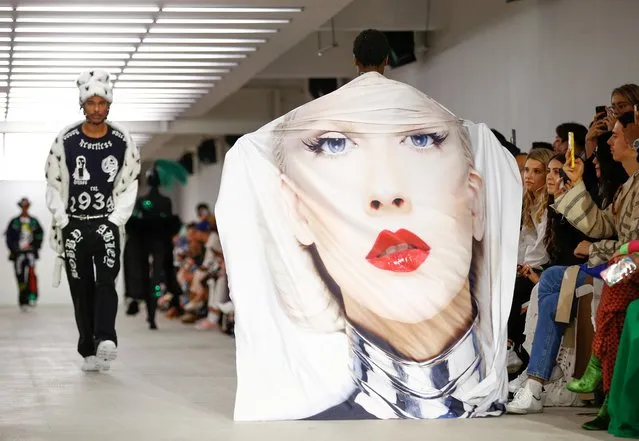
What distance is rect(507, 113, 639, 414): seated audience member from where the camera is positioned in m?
5.30

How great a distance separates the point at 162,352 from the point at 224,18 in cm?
279

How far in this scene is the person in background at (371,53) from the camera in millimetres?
5609

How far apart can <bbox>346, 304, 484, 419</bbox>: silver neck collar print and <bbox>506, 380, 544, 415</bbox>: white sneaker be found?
0.21 metres

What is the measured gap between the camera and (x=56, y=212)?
24.8ft

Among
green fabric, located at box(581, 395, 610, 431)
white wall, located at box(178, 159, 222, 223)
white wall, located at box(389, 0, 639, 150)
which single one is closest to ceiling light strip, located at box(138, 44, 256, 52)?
white wall, located at box(389, 0, 639, 150)

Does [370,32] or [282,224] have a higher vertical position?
[370,32]

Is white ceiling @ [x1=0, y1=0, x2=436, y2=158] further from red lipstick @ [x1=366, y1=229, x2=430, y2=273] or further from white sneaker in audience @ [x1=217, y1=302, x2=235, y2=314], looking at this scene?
red lipstick @ [x1=366, y1=229, x2=430, y2=273]

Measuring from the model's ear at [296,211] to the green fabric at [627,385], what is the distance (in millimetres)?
1320

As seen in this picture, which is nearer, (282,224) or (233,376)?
(282,224)

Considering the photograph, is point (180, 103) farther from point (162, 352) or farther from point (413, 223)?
point (413, 223)

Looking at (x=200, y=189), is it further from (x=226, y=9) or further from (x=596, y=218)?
(x=596, y=218)

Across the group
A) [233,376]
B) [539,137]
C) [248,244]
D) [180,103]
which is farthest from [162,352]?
[180,103]

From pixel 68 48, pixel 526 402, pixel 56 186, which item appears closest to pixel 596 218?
pixel 526 402

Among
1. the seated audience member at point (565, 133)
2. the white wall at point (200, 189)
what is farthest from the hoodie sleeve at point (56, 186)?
the white wall at point (200, 189)
